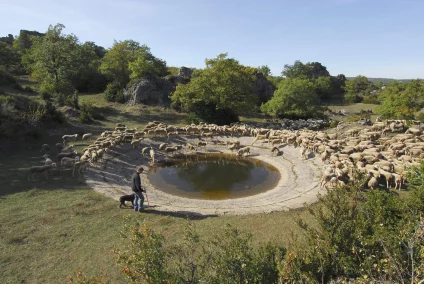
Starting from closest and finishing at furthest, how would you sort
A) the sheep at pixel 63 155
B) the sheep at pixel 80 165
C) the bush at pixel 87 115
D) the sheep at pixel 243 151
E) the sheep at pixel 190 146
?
the sheep at pixel 80 165, the sheep at pixel 63 155, the sheep at pixel 243 151, the sheep at pixel 190 146, the bush at pixel 87 115

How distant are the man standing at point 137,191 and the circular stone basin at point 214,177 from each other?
4.36 metres

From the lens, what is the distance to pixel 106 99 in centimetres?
4853

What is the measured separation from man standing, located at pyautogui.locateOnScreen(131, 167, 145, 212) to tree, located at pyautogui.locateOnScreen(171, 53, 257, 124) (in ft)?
84.6

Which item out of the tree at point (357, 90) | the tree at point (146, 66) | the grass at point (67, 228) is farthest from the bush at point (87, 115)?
the tree at point (357, 90)

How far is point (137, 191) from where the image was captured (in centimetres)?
1487

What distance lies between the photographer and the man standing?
14836mm

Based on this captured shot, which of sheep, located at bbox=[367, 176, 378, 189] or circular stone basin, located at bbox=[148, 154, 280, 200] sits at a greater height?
sheep, located at bbox=[367, 176, 378, 189]

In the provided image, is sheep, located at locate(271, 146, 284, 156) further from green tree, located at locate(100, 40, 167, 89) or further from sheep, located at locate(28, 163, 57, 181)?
green tree, located at locate(100, 40, 167, 89)

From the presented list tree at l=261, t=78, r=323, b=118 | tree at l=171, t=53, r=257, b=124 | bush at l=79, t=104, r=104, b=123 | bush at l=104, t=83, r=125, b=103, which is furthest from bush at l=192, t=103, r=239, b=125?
bush at l=104, t=83, r=125, b=103

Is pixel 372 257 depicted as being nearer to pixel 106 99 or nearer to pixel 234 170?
pixel 234 170

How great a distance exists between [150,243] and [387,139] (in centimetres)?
2773

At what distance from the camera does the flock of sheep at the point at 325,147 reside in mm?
18906

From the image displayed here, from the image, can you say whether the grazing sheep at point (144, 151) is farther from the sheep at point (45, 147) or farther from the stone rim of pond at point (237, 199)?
the sheep at point (45, 147)

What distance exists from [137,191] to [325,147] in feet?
55.5
